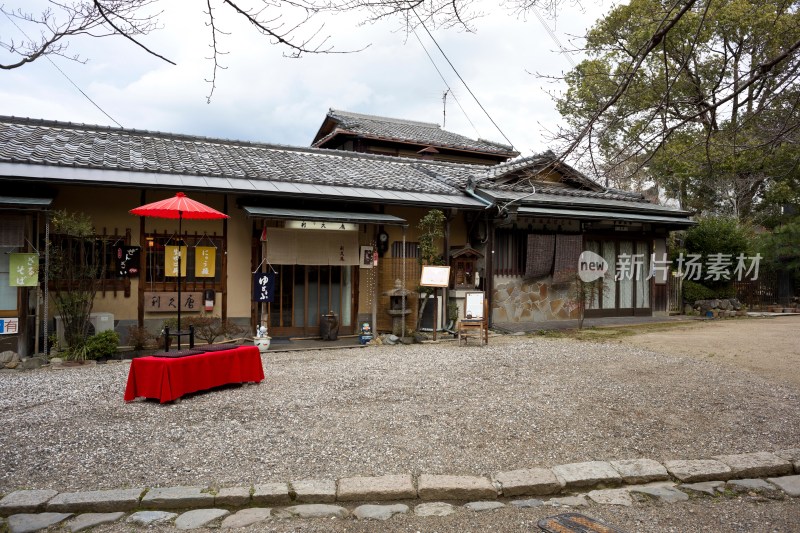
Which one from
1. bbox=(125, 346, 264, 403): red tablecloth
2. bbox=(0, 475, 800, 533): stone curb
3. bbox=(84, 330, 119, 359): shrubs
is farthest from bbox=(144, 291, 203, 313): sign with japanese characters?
bbox=(0, 475, 800, 533): stone curb

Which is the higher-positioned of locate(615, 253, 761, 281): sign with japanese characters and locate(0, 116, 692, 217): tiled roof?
locate(0, 116, 692, 217): tiled roof

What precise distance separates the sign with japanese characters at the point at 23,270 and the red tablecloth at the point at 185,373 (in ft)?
12.3

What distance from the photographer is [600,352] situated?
33.7ft

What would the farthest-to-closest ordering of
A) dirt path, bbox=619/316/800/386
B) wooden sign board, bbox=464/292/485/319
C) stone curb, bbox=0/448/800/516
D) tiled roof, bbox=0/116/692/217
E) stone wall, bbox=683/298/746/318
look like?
stone wall, bbox=683/298/746/318, wooden sign board, bbox=464/292/485/319, tiled roof, bbox=0/116/692/217, dirt path, bbox=619/316/800/386, stone curb, bbox=0/448/800/516

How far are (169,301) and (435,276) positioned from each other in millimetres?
5470

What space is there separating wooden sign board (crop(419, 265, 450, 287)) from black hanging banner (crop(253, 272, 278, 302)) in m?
3.20

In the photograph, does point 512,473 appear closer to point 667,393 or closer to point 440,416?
point 440,416

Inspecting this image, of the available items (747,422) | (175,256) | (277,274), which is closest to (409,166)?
(277,274)

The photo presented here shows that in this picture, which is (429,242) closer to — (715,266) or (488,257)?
(488,257)

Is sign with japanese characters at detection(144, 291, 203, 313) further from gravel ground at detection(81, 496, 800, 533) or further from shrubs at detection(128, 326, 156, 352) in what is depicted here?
gravel ground at detection(81, 496, 800, 533)

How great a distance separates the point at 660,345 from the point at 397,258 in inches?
237

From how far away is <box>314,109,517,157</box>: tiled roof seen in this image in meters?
21.4

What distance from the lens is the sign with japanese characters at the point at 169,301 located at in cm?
1045

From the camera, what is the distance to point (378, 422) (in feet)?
19.2
